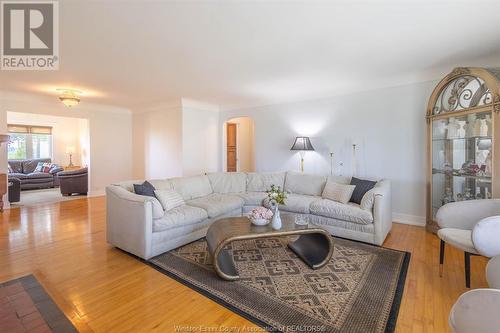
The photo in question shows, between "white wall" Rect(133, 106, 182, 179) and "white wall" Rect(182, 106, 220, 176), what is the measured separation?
0.45ft

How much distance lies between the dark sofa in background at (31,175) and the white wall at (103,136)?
1593 millimetres

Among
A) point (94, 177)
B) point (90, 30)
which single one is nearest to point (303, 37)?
point (90, 30)

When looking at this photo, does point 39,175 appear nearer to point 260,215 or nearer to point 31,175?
point 31,175

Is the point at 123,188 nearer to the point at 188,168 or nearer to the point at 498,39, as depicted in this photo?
the point at 188,168

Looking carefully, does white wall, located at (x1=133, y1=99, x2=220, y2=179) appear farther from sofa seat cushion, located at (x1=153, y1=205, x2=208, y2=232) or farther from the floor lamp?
sofa seat cushion, located at (x1=153, y1=205, x2=208, y2=232)

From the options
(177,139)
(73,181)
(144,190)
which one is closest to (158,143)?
(177,139)

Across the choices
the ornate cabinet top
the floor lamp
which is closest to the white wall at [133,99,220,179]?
the floor lamp

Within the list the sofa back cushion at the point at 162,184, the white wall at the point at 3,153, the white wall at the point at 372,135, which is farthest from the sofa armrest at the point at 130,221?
the white wall at the point at 3,153

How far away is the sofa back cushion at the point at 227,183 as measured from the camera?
458 centimetres

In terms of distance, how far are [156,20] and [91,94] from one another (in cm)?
382

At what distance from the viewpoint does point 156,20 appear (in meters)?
2.27

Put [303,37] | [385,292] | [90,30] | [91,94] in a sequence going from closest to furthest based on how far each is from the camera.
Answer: [385,292] < [90,30] < [303,37] < [91,94]

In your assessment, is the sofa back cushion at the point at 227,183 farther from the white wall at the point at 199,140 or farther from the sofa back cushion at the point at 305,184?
the white wall at the point at 199,140

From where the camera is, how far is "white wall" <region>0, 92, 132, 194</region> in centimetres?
585
